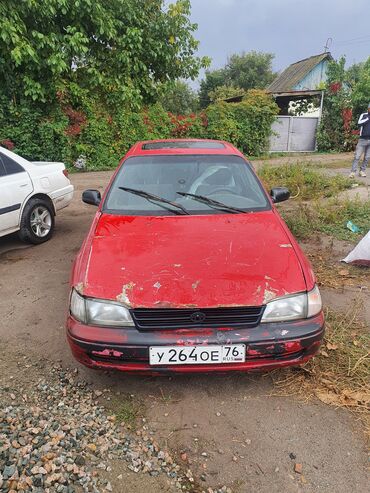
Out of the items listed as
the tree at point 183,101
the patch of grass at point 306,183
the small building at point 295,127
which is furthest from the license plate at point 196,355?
the tree at point 183,101

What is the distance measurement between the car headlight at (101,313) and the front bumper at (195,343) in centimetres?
4

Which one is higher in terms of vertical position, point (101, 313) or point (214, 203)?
point (214, 203)

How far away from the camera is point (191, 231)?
2.79m

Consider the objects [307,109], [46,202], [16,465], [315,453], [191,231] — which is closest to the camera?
[16,465]

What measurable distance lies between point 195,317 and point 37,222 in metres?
3.87

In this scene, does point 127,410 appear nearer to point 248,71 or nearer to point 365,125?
point 365,125

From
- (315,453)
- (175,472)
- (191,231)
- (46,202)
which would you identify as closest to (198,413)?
(175,472)

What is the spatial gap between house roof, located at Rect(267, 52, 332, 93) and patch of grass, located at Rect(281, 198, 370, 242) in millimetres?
22059

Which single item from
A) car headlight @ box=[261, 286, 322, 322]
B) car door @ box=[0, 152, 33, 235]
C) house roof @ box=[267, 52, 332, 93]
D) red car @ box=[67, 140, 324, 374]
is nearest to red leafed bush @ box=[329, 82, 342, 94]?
house roof @ box=[267, 52, 332, 93]

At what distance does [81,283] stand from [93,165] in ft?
36.5

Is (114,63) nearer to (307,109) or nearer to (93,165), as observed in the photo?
(93,165)

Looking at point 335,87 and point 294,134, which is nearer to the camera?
point 335,87

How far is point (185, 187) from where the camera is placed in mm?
3369

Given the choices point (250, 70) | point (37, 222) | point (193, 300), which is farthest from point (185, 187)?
point (250, 70)
